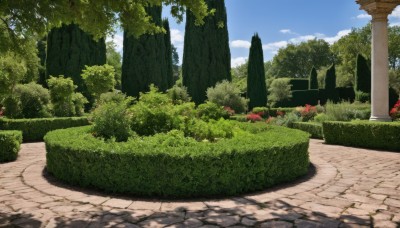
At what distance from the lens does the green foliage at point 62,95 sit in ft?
51.5

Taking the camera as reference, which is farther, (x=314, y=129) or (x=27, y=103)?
(x=27, y=103)

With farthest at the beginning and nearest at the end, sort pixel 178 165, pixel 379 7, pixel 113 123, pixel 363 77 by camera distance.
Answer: pixel 363 77
pixel 379 7
pixel 113 123
pixel 178 165

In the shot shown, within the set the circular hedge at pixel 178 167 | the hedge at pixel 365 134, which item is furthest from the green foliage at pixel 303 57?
the circular hedge at pixel 178 167

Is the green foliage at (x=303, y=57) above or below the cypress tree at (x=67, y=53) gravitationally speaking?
above

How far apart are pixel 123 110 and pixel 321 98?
27.3 m

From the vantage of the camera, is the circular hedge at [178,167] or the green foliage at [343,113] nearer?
the circular hedge at [178,167]

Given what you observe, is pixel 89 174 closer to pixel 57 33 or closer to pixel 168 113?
pixel 168 113

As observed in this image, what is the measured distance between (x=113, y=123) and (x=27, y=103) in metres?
9.71

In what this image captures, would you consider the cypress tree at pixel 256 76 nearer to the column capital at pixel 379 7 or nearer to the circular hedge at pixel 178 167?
the column capital at pixel 379 7

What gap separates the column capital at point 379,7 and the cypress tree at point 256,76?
15649mm

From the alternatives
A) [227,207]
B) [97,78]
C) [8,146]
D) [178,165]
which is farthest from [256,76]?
[227,207]

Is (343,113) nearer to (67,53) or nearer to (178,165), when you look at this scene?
(178,165)

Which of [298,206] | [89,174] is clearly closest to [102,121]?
[89,174]

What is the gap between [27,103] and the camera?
595 inches
